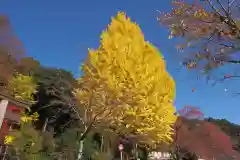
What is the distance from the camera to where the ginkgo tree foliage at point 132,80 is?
13469mm

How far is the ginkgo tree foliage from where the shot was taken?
13469 millimetres

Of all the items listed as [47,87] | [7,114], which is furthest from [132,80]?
[47,87]

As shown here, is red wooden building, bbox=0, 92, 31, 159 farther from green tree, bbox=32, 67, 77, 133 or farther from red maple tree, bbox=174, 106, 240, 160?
red maple tree, bbox=174, 106, 240, 160

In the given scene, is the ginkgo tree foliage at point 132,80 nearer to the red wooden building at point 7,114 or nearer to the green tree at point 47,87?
the red wooden building at point 7,114

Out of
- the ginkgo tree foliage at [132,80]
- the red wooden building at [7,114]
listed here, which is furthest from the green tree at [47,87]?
the ginkgo tree foliage at [132,80]

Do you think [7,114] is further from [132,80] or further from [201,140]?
[201,140]

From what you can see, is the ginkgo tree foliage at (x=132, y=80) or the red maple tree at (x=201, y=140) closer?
the ginkgo tree foliage at (x=132, y=80)

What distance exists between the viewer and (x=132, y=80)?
48.3 ft

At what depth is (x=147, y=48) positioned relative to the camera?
1769cm

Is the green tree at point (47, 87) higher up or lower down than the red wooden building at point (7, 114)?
higher up

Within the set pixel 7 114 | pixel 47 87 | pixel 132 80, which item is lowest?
pixel 7 114

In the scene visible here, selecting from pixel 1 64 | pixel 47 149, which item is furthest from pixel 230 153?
pixel 1 64

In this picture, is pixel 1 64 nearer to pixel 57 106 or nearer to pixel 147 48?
pixel 57 106

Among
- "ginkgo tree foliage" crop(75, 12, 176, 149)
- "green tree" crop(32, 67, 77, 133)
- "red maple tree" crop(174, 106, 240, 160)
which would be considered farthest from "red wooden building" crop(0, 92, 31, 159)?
"red maple tree" crop(174, 106, 240, 160)
